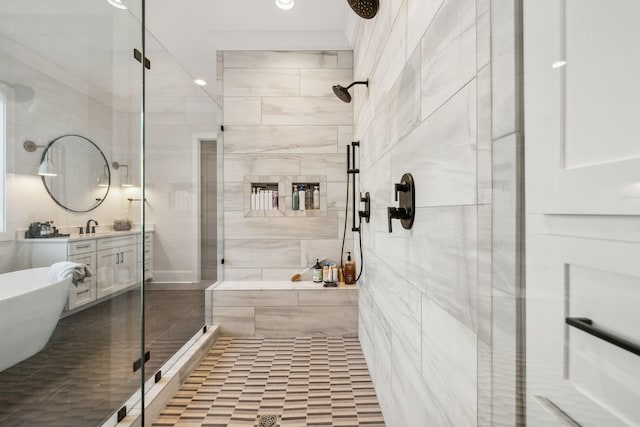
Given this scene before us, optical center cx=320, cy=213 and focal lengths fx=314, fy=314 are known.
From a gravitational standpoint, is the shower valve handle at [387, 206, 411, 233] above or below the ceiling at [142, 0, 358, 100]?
below

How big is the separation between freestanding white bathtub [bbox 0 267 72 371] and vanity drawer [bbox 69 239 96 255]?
0.40 ft

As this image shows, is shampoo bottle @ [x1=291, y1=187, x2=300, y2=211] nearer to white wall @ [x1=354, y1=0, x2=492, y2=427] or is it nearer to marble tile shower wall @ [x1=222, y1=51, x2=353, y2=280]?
marble tile shower wall @ [x1=222, y1=51, x2=353, y2=280]

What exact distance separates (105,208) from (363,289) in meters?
1.82

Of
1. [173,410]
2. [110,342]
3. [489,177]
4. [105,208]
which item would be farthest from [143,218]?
[489,177]

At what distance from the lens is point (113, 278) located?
1.58 metres

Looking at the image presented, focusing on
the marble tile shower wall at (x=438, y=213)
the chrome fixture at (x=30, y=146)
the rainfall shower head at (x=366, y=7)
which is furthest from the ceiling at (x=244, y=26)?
the chrome fixture at (x=30, y=146)

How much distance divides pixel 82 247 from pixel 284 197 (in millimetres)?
1893

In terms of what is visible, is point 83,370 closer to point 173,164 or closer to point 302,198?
point 173,164

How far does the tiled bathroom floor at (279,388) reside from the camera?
1.74 m

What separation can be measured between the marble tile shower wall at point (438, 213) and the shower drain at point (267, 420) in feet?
1.98

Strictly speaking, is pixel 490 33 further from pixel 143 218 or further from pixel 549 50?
pixel 143 218

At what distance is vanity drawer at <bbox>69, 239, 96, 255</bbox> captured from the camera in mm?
1320

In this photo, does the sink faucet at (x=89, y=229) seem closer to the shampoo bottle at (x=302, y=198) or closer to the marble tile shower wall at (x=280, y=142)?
the marble tile shower wall at (x=280, y=142)

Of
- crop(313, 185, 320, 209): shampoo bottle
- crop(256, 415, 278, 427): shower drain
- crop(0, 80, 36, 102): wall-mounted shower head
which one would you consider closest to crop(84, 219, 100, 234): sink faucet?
crop(0, 80, 36, 102): wall-mounted shower head
